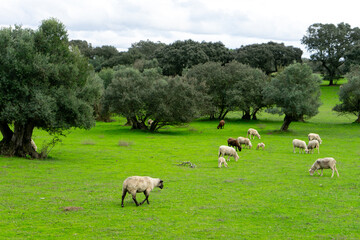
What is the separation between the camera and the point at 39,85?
32781 mm

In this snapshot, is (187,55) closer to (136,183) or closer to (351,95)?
(351,95)

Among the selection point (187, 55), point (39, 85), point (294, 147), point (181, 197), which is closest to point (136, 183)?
point (181, 197)

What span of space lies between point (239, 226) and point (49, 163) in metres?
20.6

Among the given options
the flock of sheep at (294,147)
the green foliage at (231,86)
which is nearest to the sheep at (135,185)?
the flock of sheep at (294,147)

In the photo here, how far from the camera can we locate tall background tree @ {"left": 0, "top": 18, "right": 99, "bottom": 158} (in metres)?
31.5

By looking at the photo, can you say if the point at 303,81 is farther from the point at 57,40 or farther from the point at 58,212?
the point at 58,212

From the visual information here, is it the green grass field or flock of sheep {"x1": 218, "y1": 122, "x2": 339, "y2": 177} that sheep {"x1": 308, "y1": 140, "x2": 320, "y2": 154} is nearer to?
flock of sheep {"x1": 218, "y1": 122, "x2": 339, "y2": 177}

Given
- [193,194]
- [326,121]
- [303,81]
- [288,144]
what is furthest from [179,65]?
[193,194]

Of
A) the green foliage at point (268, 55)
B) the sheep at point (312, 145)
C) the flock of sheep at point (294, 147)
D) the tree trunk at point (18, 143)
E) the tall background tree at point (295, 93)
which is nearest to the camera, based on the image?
the flock of sheep at point (294, 147)

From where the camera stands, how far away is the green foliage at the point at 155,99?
57469 millimetres

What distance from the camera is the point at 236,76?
76688mm

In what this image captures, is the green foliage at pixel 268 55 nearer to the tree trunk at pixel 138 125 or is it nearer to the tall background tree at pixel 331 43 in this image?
the tall background tree at pixel 331 43

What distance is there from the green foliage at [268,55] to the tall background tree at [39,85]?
8368 centimetres

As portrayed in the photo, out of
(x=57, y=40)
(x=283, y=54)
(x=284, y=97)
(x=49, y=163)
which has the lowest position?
(x=49, y=163)
